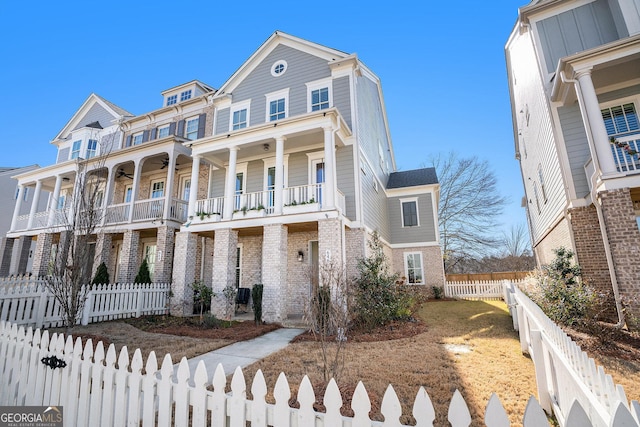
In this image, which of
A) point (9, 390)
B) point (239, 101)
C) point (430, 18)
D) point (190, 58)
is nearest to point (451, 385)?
point (9, 390)

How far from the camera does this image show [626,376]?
13.8 ft

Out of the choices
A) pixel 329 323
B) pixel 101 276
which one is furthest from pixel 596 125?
pixel 101 276

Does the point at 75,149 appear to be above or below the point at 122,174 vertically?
above

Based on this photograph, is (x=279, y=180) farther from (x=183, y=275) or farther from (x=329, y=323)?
(x=329, y=323)

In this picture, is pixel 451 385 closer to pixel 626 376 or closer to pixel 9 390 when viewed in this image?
pixel 626 376

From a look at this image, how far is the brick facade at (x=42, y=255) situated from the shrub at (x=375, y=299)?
53.0 ft

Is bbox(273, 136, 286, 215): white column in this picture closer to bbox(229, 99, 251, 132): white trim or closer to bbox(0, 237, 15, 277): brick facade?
bbox(229, 99, 251, 132): white trim

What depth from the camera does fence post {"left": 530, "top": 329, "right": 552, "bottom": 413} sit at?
3421 mm

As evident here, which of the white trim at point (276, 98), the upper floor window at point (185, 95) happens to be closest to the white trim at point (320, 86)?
the white trim at point (276, 98)

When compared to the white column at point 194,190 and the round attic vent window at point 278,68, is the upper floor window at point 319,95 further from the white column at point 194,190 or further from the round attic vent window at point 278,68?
the white column at point 194,190

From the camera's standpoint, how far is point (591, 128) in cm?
730

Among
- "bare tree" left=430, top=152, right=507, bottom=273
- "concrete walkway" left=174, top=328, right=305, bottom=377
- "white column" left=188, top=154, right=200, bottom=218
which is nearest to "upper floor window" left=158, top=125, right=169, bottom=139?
"white column" left=188, top=154, right=200, bottom=218

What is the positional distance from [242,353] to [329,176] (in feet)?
19.7

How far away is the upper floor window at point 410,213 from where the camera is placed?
17188 millimetres
